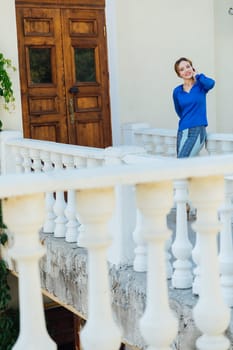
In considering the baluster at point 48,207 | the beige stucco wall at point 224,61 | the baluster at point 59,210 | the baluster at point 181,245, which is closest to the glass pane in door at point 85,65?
the beige stucco wall at point 224,61

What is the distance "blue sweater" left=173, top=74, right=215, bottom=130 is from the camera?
5.28 meters

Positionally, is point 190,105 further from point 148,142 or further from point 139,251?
point 139,251

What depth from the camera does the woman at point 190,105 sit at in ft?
17.1

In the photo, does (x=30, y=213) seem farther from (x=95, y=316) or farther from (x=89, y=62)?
(x=89, y=62)

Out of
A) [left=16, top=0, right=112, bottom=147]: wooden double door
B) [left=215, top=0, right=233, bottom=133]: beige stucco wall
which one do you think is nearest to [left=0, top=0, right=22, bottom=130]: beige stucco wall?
[left=16, top=0, right=112, bottom=147]: wooden double door

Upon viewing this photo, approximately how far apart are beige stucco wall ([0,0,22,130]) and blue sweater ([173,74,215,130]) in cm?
187

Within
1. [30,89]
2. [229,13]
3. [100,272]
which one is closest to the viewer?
[100,272]

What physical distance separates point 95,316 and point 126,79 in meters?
5.82

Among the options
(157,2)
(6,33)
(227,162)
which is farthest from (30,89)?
(227,162)

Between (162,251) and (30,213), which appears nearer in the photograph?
(30,213)

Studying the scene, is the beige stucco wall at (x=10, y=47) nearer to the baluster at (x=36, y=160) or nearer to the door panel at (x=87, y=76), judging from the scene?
the door panel at (x=87, y=76)

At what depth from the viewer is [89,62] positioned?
23.1 ft

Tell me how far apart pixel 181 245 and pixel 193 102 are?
8.14ft

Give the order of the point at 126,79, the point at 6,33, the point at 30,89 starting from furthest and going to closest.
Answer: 1. the point at 126,79
2. the point at 30,89
3. the point at 6,33
